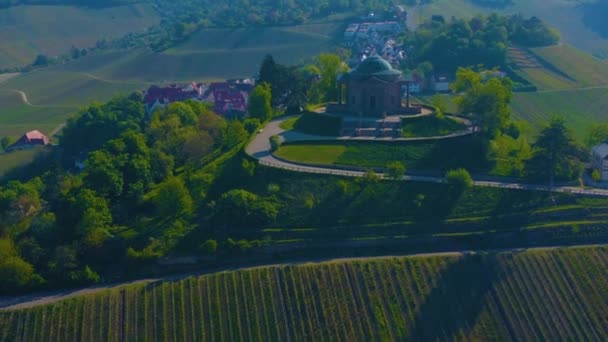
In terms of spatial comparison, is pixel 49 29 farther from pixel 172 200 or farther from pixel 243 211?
pixel 243 211

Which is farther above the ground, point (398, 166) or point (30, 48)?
point (398, 166)

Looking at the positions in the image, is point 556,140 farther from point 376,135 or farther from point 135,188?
point 135,188

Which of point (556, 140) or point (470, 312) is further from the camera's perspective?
point (556, 140)

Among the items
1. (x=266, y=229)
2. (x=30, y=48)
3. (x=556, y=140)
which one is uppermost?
(x=556, y=140)

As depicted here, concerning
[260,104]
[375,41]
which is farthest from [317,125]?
[375,41]

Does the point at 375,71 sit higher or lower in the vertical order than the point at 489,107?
higher

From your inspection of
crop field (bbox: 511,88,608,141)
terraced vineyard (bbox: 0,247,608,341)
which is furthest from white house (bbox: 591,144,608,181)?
crop field (bbox: 511,88,608,141)

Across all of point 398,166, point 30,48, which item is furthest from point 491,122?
point 30,48
